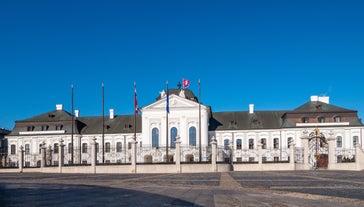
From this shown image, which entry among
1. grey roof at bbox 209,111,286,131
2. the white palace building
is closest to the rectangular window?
the white palace building

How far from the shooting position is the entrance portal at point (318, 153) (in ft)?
156

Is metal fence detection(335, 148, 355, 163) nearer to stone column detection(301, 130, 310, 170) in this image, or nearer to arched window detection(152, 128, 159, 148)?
stone column detection(301, 130, 310, 170)

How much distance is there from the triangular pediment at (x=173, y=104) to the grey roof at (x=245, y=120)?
633 cm

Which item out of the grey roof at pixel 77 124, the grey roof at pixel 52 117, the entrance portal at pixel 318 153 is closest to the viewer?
the entrance portal at pixel 318 153

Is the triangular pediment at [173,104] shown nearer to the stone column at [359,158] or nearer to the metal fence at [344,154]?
the metal fence at [344,154]

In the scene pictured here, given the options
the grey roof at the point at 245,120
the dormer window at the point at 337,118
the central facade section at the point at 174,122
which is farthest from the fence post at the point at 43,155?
the dormer window at the point at 337,118

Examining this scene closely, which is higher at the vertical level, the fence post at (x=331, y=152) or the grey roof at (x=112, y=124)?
the grey roof at (x=112, y=124)

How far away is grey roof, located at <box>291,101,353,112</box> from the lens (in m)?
69.2

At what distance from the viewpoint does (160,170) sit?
133 feet

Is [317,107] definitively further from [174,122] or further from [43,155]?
[43,155]

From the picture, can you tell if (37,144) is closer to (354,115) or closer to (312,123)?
(312,123)

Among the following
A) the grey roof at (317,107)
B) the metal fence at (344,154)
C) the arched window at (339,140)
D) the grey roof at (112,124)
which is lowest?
the metal fence at (344,154)

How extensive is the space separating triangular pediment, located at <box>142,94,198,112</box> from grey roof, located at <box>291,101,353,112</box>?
16.0 meters

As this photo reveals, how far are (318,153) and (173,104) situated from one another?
83.7ft
